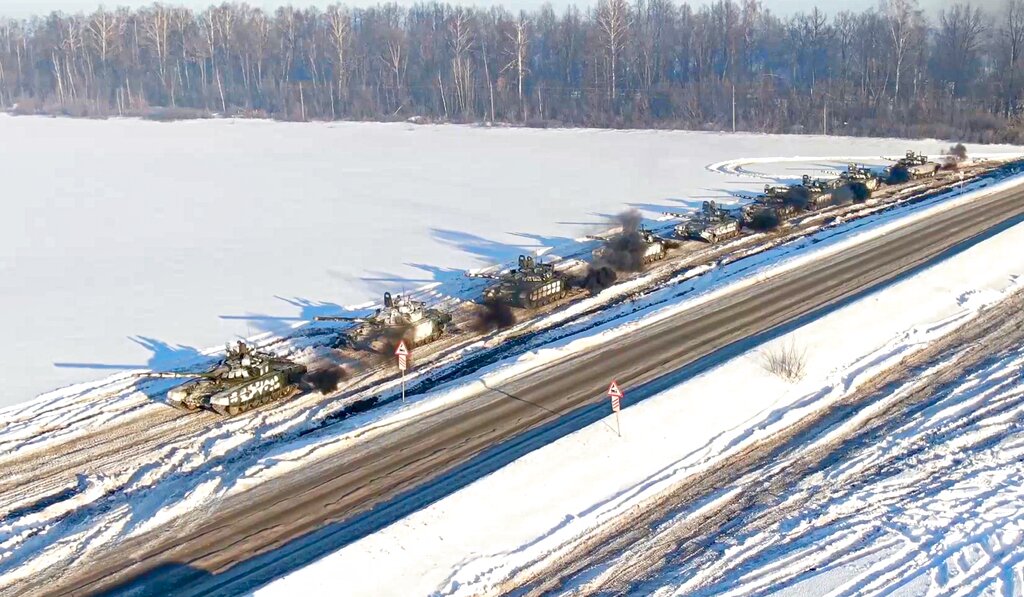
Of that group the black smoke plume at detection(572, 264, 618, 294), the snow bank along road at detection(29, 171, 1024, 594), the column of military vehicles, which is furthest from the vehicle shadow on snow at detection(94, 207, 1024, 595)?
the black smoke plume at detection(572, 264, 618, 294)

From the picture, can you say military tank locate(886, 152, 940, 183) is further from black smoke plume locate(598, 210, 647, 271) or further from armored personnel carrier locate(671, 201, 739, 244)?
black smoke plume locate(598, 210, 647, 271)

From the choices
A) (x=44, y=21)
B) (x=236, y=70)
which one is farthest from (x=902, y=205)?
(x=44, y=21)

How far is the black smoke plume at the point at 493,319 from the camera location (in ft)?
119

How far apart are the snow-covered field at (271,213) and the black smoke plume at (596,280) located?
272 inches

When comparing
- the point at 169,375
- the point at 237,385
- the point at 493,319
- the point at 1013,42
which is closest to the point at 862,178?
the point at 493,319

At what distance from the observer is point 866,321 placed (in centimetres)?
3409

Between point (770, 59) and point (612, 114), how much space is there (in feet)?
132

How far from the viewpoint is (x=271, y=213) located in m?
62.5

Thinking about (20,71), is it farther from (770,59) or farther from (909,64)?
(909,64)

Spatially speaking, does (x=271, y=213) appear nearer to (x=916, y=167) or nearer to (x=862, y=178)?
(x=862, y=178)

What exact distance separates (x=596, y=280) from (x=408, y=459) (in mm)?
18009

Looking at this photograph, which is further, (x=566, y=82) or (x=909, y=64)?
(x=566, y=82)

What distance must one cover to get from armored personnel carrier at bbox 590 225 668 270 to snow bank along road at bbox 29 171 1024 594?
20.7 feet

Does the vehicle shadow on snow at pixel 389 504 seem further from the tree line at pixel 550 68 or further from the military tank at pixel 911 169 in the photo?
the tree line at pixel 550 68
